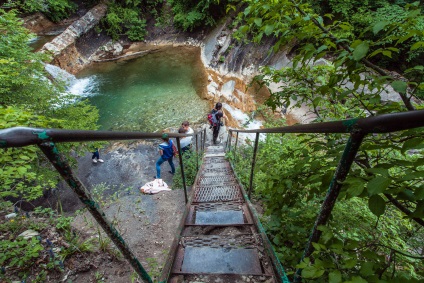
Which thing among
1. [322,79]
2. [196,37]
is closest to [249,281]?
[322,79]

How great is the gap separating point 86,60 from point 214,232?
62.9ft

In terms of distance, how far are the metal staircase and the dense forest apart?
19cm

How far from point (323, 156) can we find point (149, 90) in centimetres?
1325

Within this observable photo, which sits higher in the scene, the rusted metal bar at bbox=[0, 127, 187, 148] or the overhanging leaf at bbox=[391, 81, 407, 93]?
the overhanging leaf at bbox=[391, 81, 407, 93]

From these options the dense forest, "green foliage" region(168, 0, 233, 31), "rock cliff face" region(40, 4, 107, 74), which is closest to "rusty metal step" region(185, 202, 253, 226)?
the dense forest

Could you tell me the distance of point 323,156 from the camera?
1.18 metres

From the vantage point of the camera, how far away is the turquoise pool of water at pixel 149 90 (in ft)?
34.7

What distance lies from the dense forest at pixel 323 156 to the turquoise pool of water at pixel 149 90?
471cm

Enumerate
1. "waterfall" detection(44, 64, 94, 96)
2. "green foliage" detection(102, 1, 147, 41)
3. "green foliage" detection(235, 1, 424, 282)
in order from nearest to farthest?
"green foliage" detection(235, 1, 424, 282)
"waterfall" detection(44, 64, 94, 96)
"green foliage" detection(102, 1, 147, 41)

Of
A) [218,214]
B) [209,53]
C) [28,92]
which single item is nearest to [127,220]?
[218,214]

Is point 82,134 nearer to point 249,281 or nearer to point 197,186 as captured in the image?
point 249,281

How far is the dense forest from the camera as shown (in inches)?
31.5

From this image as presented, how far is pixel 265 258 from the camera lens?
1.79m

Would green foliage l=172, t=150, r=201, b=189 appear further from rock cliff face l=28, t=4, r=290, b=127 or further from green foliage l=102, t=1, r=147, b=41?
green foliage l=102, t=1, r=147, b=41
